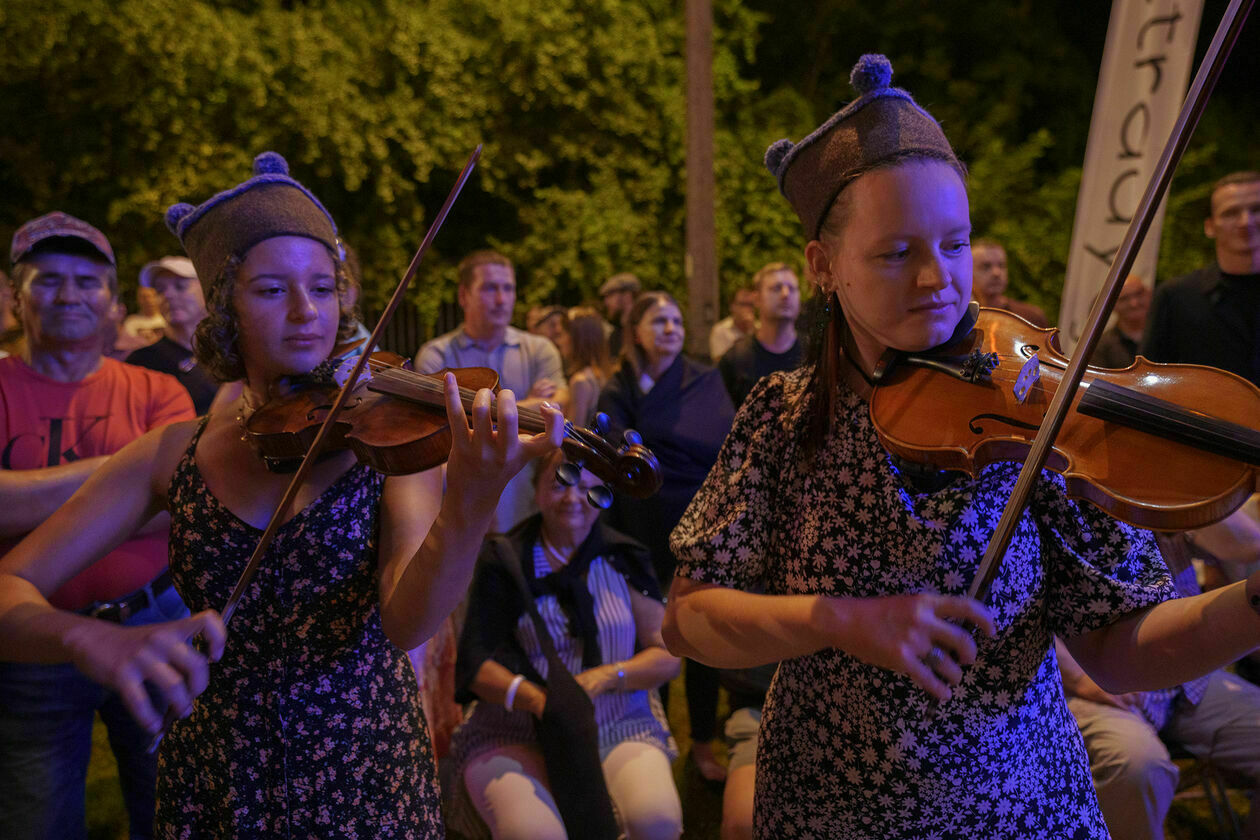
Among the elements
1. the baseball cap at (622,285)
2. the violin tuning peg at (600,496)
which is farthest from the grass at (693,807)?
the baseball cap at (622,285)

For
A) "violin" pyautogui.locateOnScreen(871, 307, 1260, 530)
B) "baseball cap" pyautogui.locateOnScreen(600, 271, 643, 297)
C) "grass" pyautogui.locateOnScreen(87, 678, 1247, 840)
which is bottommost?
"grass" pyautogui.locateOnScreen(87, 678, 1247, 840)

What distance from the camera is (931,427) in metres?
1.12

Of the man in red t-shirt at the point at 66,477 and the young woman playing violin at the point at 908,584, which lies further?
the man in red t-shirt at the point at 66,477

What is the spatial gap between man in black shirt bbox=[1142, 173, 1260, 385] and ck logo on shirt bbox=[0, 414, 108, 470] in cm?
384

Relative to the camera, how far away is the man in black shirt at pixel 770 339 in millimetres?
4598

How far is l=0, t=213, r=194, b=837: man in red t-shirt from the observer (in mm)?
2043

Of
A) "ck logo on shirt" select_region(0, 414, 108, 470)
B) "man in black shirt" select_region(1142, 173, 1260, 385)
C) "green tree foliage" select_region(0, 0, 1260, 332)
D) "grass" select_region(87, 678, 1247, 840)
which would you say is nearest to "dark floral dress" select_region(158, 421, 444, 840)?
"ck logo on shirt" select_region(0, 414, 108, 470)

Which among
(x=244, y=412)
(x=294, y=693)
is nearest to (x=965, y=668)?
(x=294, y=693)

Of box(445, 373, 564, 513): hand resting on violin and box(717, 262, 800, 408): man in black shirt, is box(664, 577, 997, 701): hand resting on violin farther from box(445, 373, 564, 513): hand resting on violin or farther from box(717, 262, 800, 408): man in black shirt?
box(717, 262, 800, 408): man in black shirt

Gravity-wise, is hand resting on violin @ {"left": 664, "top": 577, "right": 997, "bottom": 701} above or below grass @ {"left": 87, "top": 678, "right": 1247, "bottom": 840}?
above

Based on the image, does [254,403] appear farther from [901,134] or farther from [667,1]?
[667,1]

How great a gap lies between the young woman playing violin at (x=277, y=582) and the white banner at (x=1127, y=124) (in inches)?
178

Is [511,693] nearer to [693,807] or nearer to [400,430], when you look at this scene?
[693,807]

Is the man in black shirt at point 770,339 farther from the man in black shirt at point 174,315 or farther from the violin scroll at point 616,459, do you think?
the violin scroll at point 616,459
